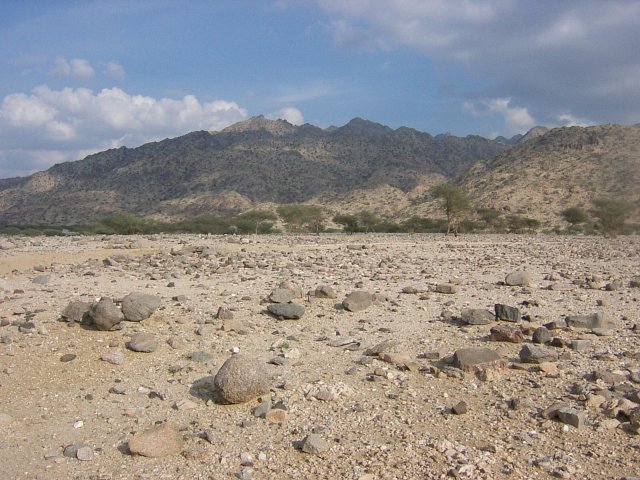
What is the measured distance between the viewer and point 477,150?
12006 cm

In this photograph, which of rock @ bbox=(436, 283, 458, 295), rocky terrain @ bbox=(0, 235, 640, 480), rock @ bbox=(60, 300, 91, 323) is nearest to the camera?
rocky terrain @ bbox=(0, 235, 640, 480)

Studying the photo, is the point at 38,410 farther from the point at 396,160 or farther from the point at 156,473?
the point at 396,160

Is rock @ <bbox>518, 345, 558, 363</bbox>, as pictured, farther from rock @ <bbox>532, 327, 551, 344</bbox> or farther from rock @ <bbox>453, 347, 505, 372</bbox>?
rock @ <bbox>532, 327, 551, 344</bbox>

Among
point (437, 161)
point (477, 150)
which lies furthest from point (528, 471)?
point (477, 150)

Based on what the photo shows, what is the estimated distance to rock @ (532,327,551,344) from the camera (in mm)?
7547

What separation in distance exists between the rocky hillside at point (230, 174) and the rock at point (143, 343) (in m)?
67.0

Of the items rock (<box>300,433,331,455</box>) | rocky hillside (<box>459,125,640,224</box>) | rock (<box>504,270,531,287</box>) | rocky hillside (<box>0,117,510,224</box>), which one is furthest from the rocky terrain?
rocky hillside (<box>0,117,510,224</box>)

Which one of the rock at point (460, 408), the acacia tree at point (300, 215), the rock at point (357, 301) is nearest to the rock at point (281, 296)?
the rock at point (357, 301)

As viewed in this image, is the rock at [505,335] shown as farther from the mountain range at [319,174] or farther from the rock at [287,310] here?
the mountain range at [319,174]

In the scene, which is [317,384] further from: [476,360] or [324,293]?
[324,293]

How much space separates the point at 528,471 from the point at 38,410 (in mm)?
4985

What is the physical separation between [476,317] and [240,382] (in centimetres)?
425

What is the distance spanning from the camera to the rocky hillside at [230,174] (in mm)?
81312

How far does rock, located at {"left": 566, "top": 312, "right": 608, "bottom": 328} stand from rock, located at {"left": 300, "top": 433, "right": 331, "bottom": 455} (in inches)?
197
